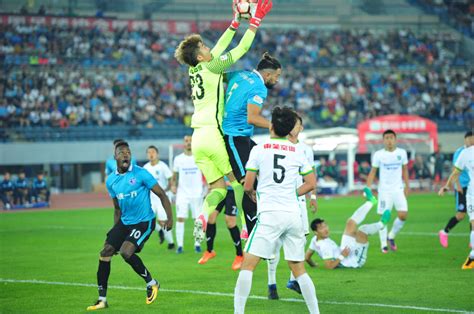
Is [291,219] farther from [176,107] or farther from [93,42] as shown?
[93,42]

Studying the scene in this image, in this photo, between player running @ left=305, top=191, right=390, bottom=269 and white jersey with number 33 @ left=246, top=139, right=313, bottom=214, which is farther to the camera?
player running @ left=305, top=191, right=390, bottom=269

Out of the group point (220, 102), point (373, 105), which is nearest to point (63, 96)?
point (373, 105)

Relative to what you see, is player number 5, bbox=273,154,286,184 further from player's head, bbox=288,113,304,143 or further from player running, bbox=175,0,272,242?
player running, bbox=175,0,272,242

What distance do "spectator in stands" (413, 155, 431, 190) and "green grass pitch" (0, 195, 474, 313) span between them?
68.6ft

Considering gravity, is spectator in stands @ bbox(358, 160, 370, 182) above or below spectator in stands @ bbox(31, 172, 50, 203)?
above

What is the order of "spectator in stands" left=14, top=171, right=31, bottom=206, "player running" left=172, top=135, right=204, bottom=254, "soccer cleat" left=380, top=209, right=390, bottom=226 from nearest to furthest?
"soccer cleat" left=380, top=209, right=390, bottom=226 < "player running" left=172, top=135, right=204, bottom=254 < "spectator in stands" left=14, top=171, right=31, bottom=206

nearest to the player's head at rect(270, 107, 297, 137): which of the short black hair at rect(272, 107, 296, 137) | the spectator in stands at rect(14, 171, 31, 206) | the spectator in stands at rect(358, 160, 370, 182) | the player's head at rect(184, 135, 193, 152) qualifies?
the short black hair at rect(272, 107, 296, 137)

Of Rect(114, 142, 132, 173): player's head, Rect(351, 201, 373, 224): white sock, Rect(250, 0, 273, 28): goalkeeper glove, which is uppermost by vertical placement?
Rect(250, 0, 273, 28): goalkeeper glove

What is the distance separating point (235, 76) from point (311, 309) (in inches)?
137

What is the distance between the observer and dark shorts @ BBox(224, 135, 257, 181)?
36.0ft

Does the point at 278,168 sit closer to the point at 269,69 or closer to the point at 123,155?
the point at 269,69

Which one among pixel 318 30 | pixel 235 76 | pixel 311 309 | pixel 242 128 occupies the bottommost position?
pixel 311 309

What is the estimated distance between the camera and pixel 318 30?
5522 centimetres

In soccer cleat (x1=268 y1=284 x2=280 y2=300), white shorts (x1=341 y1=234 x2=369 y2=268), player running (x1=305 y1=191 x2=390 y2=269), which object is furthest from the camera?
white shorts (x1=341 y1=234 x2=369 y2=268)
